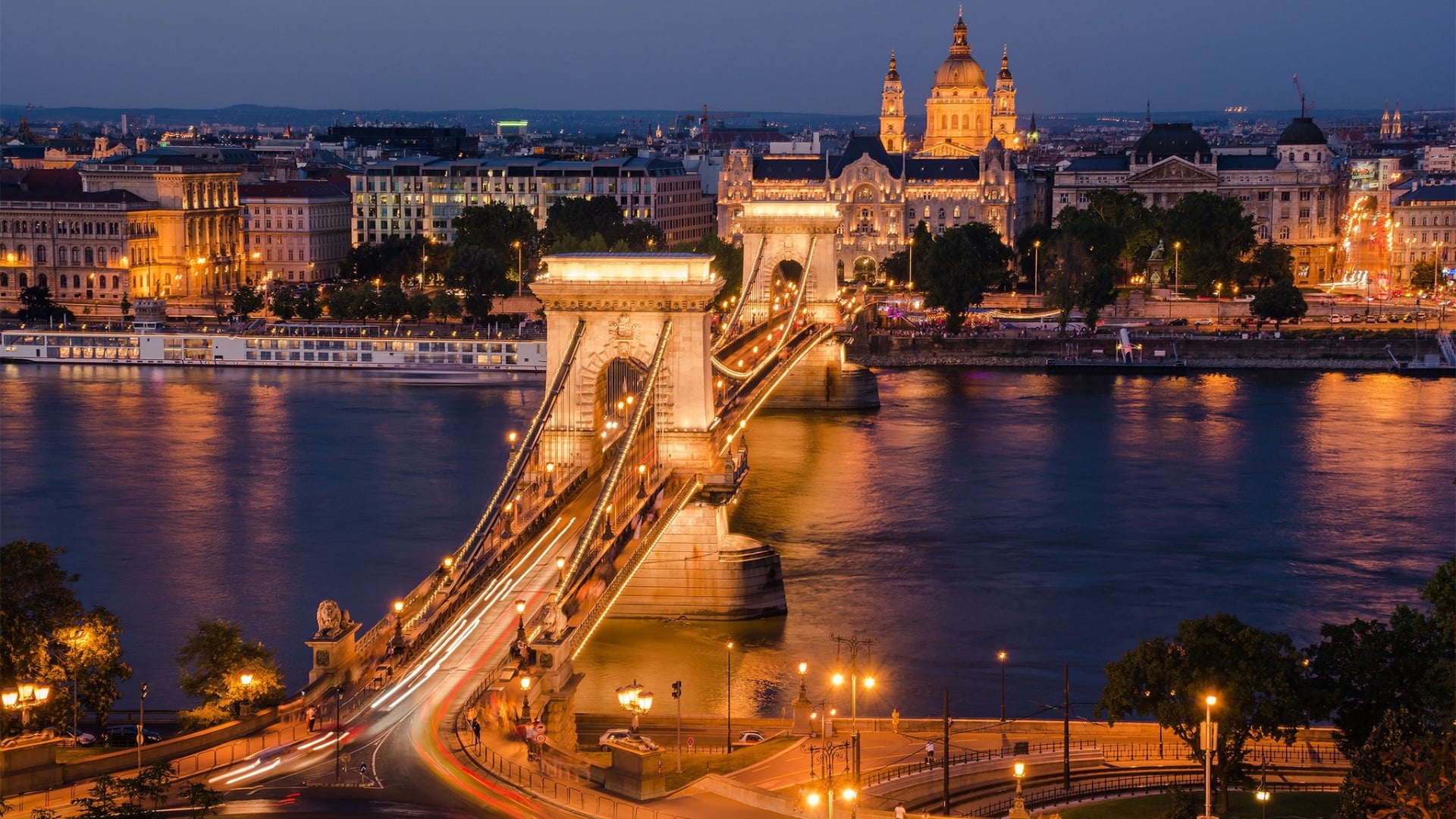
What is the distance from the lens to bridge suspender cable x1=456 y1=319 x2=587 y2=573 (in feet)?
70.6

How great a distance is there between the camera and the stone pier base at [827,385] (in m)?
43.6

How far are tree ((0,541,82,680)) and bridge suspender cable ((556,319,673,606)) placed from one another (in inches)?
Answer: 163

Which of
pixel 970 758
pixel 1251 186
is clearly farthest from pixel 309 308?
pixel 970 758

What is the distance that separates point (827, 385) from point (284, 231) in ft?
95.2

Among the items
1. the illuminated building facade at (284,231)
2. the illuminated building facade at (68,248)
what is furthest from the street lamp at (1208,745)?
the illuminated building facade at (284,231)

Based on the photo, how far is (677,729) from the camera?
16.6m

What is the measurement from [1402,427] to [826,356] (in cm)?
1140

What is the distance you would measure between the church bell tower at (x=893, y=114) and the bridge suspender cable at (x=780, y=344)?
128 feet

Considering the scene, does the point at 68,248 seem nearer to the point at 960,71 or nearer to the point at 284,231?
the point at 284,231

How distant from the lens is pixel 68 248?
6078 centimetres

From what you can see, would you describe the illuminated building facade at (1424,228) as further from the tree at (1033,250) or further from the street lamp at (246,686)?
the street lamp at (246,686)

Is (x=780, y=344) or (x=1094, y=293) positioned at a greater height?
(x=1094, y=293)

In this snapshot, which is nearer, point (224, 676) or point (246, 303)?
point (224, 676)

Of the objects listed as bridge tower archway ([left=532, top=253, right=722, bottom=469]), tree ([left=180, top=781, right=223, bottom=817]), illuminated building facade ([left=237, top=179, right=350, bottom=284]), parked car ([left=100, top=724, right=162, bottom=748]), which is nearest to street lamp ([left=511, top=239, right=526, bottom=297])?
illuminated building facade ([left=237, top=179, right=350, bottom=284])
